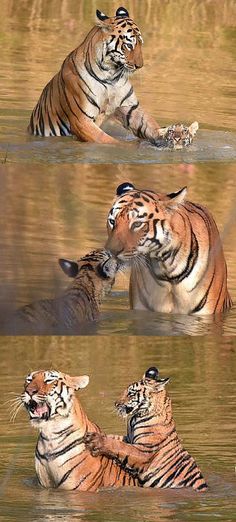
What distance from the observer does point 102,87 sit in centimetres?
909

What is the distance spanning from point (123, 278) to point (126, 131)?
1.46m

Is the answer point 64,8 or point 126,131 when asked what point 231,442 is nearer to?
point 126,131

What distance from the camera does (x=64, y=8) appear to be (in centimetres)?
1608

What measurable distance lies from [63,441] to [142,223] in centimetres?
75

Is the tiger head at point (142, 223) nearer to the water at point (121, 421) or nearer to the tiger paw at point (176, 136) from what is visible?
the water at point (121, 421)

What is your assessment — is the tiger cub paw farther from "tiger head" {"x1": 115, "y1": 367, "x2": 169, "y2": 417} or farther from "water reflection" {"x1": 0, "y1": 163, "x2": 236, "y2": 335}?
"water reflection" {"x1": 0, "y1": 163, "x2": 236, "y2": 335}

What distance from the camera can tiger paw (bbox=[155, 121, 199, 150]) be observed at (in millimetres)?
9219

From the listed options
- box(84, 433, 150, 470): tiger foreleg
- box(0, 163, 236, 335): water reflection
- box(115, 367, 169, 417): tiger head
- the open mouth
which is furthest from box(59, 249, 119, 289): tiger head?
box(84, 433, 150, 470): tiger foreleg

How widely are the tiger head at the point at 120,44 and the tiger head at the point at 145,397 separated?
2063mm

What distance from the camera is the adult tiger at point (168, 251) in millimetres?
7180

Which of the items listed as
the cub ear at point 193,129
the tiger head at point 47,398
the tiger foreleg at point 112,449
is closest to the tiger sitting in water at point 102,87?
the cub ear at point 193,129

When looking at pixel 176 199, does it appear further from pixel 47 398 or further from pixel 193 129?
pixel 193 129

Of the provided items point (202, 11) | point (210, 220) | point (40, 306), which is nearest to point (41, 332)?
point (40, 306)

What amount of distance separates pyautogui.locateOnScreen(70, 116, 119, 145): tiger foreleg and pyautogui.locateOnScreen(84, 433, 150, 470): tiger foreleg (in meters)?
2.46
